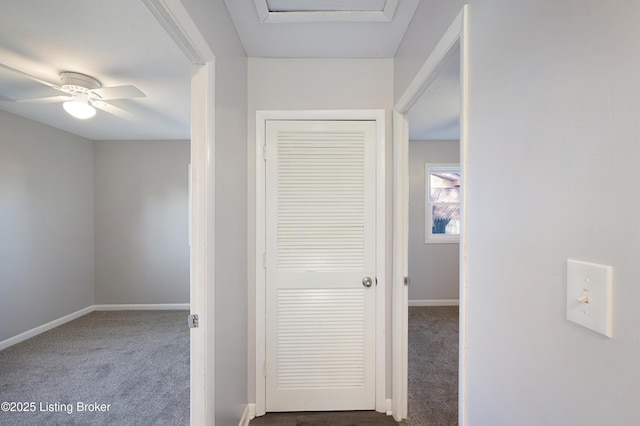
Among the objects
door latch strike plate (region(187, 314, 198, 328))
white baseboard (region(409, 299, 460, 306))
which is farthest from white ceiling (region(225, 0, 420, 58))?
white baseboard (region(409, 299, 460, 306))

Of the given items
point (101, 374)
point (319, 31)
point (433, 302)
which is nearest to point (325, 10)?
point (319, 31)

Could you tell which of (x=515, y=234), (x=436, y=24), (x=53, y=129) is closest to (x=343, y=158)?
(x=436, y=24)

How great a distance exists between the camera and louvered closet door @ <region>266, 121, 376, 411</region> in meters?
1.77

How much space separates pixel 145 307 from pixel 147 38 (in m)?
3.59

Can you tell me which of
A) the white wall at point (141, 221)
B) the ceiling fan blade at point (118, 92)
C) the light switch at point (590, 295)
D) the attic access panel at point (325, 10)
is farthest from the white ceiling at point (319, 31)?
the white wall at point (141, 221)

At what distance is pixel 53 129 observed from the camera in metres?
3.24

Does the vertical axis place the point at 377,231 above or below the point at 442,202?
below

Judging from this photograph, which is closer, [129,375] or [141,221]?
[129,375]

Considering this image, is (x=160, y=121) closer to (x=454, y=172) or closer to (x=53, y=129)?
(x=53, y=129)

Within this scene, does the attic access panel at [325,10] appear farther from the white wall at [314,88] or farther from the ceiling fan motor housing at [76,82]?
the ceiling fan motor housing at [76,82]

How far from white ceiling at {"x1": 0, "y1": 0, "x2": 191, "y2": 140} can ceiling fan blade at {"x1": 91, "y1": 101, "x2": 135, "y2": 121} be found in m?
0.06

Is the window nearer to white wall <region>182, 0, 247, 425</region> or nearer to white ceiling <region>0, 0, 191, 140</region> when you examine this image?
white wall <region>182, 0, 247, 425</region>

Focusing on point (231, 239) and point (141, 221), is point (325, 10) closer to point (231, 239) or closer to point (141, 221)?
point (231, 239)

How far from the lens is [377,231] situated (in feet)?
5.82
